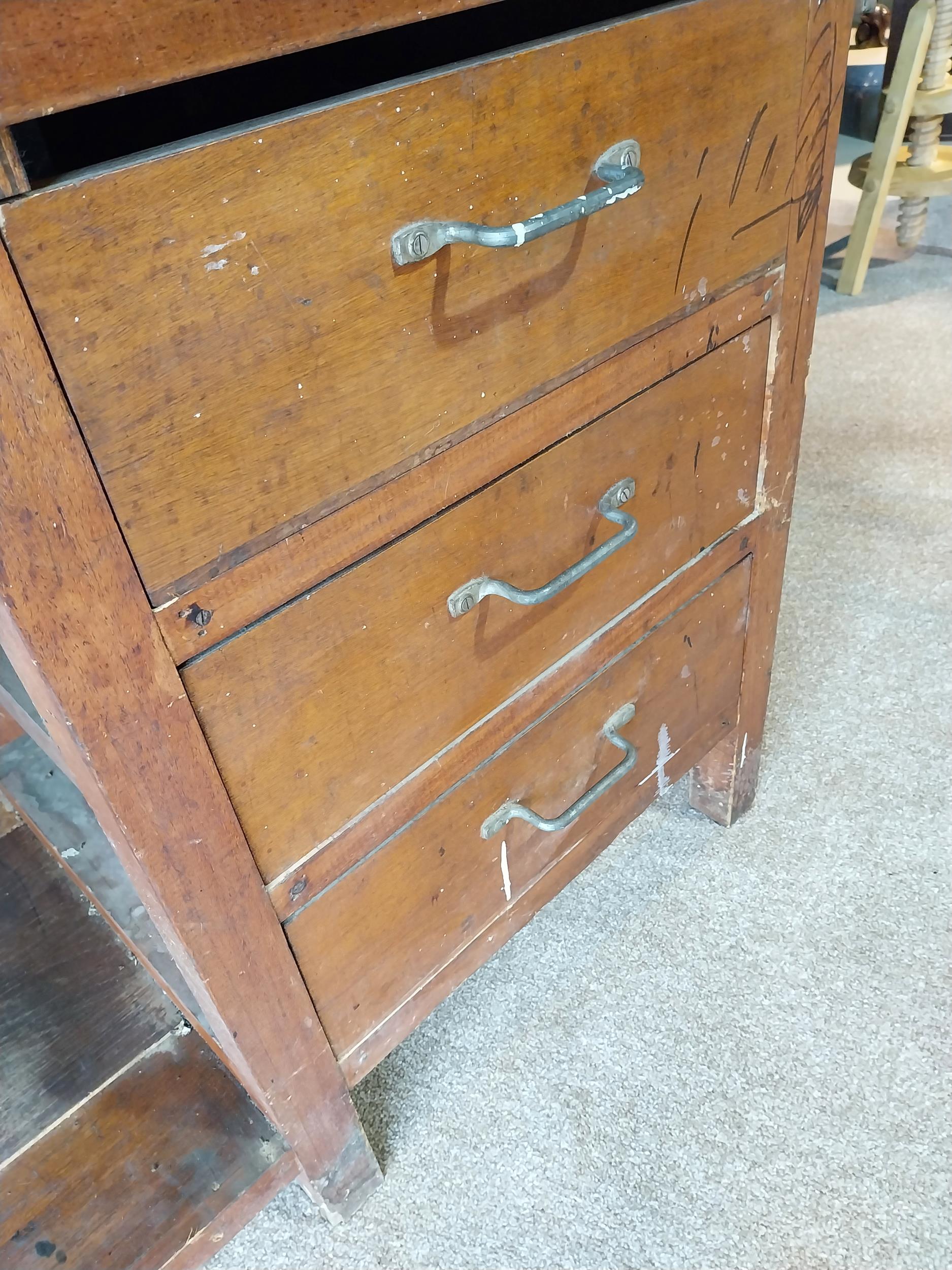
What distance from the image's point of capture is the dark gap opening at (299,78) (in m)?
0.54

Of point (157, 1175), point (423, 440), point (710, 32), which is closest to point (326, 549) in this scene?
point (423, 440)

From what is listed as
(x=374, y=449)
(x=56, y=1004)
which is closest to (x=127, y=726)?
(x=374, y=449)

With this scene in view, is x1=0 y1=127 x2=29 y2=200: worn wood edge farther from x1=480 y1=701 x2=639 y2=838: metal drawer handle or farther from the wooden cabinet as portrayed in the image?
x1=480 y1=701 x2=639 y2=838: metal drawer handle

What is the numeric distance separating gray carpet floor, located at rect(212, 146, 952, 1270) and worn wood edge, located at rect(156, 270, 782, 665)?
1.84 ft

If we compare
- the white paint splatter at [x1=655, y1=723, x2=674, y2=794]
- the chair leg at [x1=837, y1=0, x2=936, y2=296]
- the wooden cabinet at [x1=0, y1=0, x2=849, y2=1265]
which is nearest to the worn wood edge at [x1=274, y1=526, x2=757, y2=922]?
the wooden cabinet at [x1=0, y1=0, x2=849, y2=1265]

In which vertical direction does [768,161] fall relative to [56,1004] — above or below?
above

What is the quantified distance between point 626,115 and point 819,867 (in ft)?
2.48

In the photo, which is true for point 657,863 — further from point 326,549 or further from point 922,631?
point 326,549

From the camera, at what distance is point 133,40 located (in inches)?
12.4

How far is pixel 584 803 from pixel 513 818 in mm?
65

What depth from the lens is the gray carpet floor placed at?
739 mm

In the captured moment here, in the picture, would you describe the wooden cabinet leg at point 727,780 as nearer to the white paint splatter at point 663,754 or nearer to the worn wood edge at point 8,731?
the white paint splatter at point 663,754

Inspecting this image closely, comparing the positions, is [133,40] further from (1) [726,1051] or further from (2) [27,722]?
(1) [726,1051]

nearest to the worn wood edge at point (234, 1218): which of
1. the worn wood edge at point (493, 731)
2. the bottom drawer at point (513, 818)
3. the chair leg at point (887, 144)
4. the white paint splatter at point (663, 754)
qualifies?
the bottom drawer at point (513, 818)
